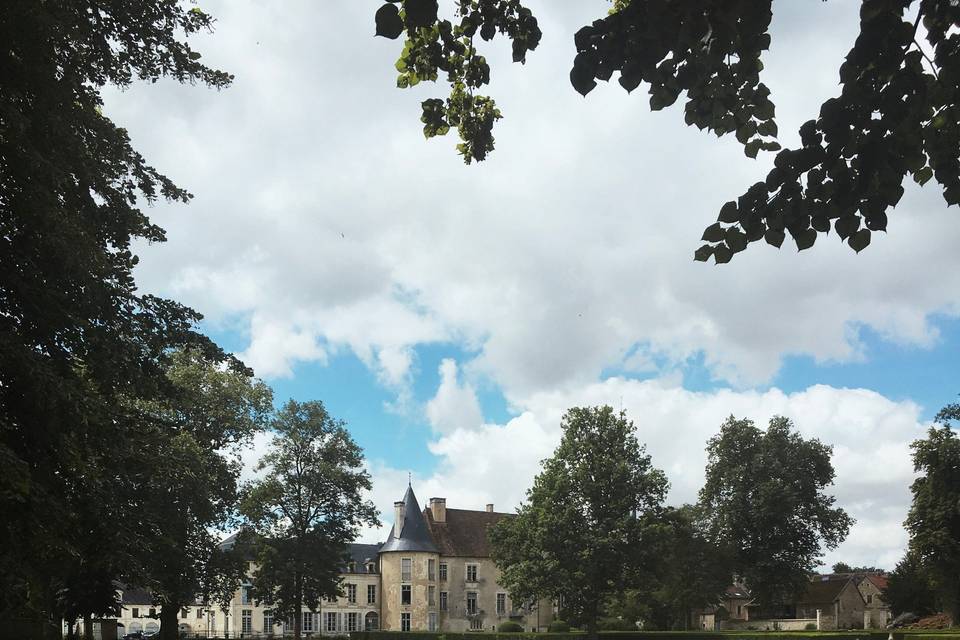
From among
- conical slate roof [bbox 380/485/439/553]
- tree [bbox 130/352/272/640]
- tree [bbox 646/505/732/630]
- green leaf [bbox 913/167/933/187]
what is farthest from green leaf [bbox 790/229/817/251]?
conical slate roof [bbox 380/485/439/553]

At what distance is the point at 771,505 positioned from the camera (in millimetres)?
51750

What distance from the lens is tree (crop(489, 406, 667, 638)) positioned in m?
43.8

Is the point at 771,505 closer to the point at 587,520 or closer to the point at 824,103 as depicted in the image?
the point at 587,520

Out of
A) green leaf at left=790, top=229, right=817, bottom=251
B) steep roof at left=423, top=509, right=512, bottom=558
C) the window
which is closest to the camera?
green leaf at left=790, top=229, right=817, bottom=251

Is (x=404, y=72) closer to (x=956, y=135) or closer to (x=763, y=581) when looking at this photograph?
(x=956, y=135)

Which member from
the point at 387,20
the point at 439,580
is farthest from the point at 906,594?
the point at 387,20

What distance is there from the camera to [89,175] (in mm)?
13680

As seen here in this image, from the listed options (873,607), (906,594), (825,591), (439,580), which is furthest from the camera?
(873,607)

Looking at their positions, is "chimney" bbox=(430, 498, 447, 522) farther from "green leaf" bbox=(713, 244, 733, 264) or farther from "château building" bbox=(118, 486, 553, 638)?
"green leaf" bbox=(713, 244, 733, 264)

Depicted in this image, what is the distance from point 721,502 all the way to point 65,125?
4836 centimetres

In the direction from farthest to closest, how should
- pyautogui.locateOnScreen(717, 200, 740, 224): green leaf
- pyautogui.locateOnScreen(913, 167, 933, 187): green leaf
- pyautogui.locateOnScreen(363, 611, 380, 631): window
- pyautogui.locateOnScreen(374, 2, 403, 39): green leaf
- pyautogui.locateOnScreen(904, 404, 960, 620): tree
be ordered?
pyautogui.locateOnScreen(363, 611, 380, 631): window < pyautogui.locateOnScreen(904, 404, 960, 620): tree < pyautogui.locateOnScreen(913, 167, 933, 187): green leaf < pyautogui.locateOnScreen(717, 200, 740, 224): green leaf < pyautogui.locateOnScreen(374, 2, 403, 39): green leaf

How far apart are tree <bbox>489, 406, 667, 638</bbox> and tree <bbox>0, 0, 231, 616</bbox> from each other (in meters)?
31.4

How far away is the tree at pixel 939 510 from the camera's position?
5150 centimetres

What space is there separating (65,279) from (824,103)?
38.3 ft
